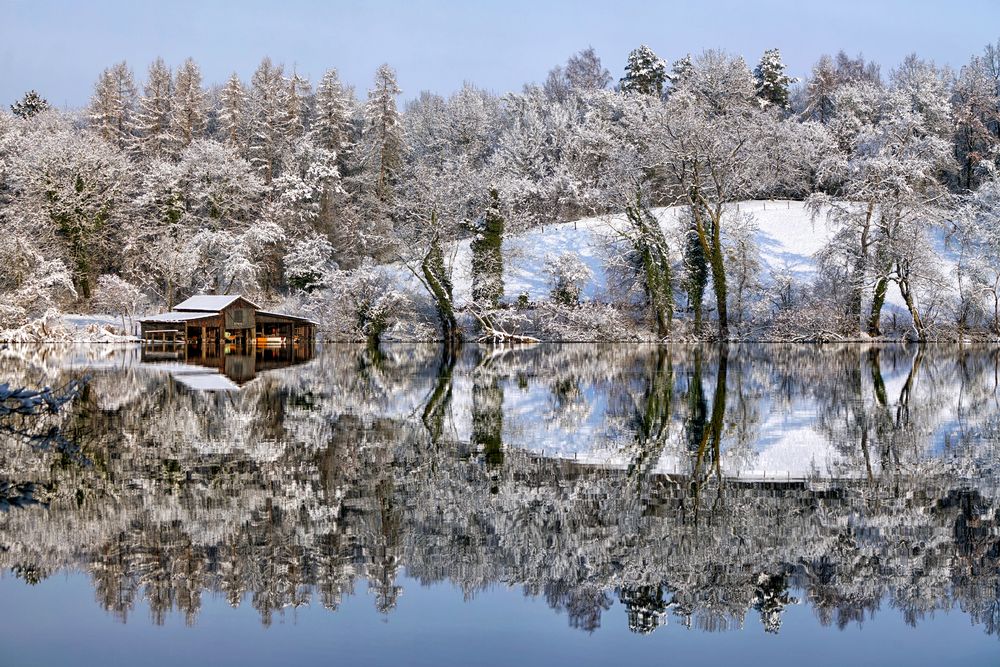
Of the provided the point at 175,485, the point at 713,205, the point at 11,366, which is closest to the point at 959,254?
the point at 713,205

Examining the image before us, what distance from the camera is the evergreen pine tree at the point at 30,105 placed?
8662 cm

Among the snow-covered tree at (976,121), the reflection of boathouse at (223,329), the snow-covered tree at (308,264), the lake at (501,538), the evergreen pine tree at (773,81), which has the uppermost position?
the evergreen pine tree at (773,81)

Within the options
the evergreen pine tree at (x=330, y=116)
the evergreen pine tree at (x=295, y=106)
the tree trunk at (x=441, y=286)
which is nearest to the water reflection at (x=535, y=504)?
the tree trunk at (x=441, y=286)

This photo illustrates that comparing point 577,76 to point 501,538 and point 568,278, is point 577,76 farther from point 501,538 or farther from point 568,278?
point 501,538

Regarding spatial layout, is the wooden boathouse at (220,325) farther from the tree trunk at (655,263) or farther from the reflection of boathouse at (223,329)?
the tree trunk at (655,263)

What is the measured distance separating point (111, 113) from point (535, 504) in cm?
7279

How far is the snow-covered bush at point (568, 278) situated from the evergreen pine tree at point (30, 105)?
190ft

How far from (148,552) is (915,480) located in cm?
754

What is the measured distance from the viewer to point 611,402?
59.6 ft

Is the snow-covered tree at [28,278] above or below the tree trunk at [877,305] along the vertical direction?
above

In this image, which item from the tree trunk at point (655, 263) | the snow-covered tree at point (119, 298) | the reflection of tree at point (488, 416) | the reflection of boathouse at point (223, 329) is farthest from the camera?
the snow-covered tree at point (119, 298)

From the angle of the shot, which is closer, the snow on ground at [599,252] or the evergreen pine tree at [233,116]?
the snow on ground at [599,252]

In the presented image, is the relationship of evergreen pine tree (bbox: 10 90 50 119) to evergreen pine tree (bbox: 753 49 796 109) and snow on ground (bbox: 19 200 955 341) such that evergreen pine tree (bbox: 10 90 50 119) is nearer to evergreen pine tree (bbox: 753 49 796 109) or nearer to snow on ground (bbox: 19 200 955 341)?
snow on ground (bbox: 19 200 955 341)

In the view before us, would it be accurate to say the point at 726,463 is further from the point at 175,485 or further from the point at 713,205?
the point at 713,205
